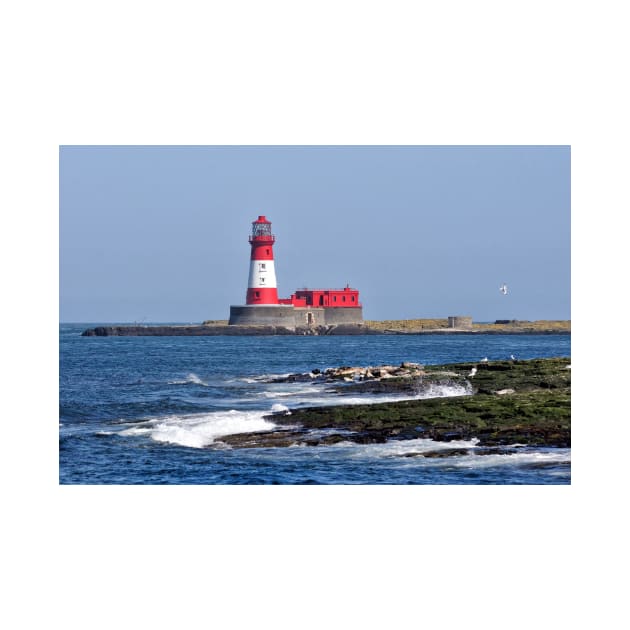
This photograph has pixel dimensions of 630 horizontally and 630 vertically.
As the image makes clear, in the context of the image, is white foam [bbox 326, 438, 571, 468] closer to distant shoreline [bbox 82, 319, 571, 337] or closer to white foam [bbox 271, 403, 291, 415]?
white foam [bbox 271, 403, 291, 415]

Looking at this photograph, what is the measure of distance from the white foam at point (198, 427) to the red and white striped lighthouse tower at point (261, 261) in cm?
3409

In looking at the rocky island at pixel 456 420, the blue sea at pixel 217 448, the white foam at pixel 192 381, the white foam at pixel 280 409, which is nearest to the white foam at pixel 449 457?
the blue sea at pixel 217 448

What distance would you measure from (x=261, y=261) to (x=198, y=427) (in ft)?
118

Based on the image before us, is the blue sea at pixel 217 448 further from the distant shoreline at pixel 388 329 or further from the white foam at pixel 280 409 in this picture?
the distant shoreline at pixel 388 329

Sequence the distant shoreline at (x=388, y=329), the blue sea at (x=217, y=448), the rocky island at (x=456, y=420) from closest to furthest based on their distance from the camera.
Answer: the blue sea at (x=217, y=448)
the rocky island at (x=456, y=420)
the distant shoreline at (x=388, y=329)

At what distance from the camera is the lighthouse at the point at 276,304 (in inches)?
1994

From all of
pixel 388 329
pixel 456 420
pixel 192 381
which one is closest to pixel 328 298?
pixel 388 329

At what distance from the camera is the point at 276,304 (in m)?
54.3

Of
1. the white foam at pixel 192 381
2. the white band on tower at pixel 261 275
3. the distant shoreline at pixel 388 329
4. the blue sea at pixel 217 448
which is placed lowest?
the blue sea at pixel 217 448

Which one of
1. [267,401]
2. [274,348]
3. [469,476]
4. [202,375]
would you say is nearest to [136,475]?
[469,476]

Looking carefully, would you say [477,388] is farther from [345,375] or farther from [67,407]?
[67,407]

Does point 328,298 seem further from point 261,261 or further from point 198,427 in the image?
point 198,427

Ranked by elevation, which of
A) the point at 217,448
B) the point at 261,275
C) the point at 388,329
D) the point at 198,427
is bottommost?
the point at 217,448
